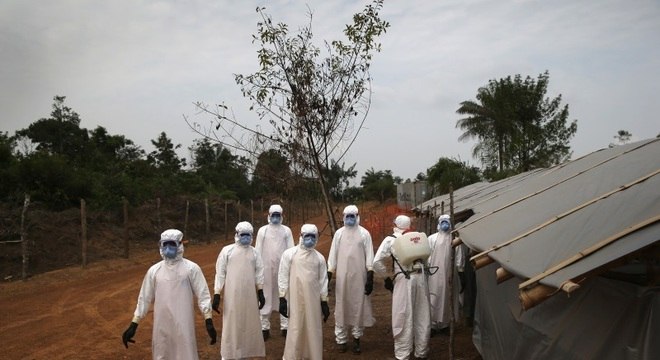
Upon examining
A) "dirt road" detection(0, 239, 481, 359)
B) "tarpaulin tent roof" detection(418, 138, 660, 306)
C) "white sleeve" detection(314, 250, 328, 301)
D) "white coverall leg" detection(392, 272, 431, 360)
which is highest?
"tarpaulin tent roof" detection(418, 138, 660, 306)

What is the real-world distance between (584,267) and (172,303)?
13.3 ft

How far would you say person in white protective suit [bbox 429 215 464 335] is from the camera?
858 centimetres

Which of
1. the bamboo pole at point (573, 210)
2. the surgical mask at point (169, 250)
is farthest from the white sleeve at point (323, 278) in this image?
the bamboo pole at point (573, 210)

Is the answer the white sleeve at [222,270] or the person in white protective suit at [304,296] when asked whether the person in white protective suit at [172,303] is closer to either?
the white sleeve at [222,270]

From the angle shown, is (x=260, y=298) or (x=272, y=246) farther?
(x=272, y=246)

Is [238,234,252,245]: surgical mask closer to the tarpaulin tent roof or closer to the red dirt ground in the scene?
the red dirt ground

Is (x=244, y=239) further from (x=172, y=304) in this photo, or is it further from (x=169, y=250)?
(x=172, y=304)

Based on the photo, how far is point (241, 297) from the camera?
22.6 feet

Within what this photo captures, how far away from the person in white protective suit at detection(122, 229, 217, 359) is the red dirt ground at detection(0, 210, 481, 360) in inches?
83.9

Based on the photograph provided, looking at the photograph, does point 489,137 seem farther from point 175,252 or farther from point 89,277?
point 175,252

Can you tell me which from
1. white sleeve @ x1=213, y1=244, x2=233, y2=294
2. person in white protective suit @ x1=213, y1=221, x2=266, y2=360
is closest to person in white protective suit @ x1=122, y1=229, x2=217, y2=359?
person in white protective suit @ x1=213, y1=221, x2=266, y2=360

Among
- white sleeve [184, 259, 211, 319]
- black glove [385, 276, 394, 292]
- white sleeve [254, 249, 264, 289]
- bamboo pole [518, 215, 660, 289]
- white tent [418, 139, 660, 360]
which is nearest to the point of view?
white tent [418, 139, 660, 360]

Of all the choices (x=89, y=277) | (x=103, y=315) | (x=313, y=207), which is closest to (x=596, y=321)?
(x=103, y=315)

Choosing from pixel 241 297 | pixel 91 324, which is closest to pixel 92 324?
pixel 91 324
